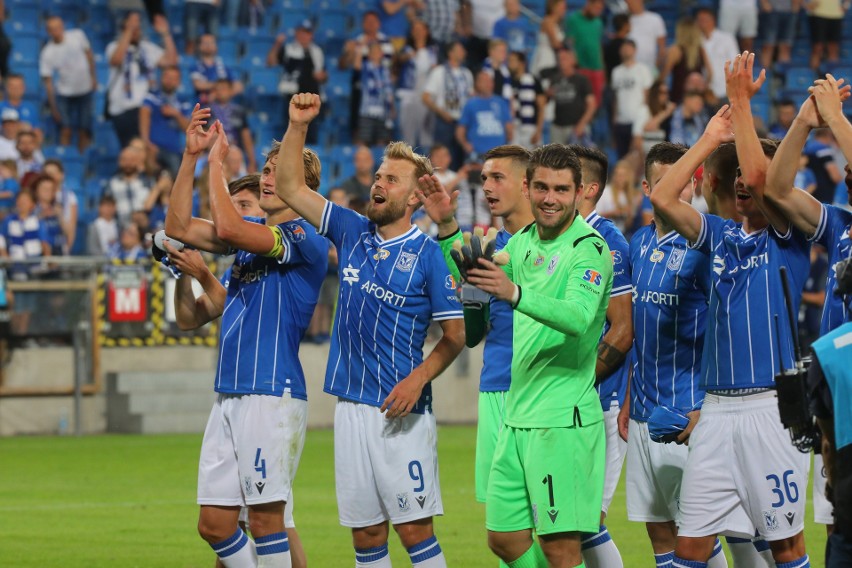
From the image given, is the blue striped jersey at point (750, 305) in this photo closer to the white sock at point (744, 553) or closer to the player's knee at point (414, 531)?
the white sock at point (744, 553)

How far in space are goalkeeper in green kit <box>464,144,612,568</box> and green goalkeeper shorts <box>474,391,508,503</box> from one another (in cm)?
95

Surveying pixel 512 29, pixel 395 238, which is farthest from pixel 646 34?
pixel 395 238

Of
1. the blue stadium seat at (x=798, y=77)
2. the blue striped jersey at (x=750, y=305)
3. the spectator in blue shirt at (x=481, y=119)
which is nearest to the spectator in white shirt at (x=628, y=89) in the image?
the spectator in blue shirt at (x=481, y=119)

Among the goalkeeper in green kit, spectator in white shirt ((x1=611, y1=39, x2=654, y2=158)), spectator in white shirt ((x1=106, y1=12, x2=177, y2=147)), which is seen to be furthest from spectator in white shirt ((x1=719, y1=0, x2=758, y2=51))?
the goalkeeper in green kit

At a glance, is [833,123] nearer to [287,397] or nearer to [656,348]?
[656,348]

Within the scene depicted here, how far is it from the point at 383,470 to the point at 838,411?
2.80m

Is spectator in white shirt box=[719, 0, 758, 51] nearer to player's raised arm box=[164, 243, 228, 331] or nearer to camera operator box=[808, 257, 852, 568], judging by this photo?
player's raised arm box=[164, 243, 228, 331]

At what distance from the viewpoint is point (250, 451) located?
7.06m

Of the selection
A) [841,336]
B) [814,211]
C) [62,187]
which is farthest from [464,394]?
[841,336]

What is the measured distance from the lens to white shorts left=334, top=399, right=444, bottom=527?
687 centimetres

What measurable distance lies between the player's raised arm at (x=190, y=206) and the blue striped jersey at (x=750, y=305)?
2499mm

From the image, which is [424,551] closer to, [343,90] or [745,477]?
[745,477]

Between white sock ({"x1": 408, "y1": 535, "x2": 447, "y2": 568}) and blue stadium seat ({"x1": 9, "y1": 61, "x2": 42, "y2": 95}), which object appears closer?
white sock ({"x1": 408, "y1": 535, "x2": 447, "y2": 568})

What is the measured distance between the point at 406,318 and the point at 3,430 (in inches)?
431
